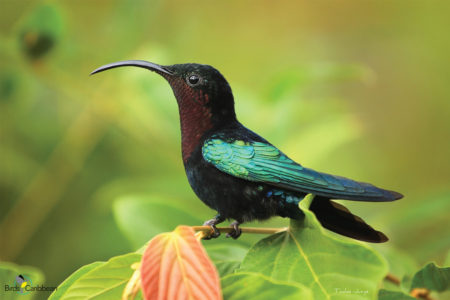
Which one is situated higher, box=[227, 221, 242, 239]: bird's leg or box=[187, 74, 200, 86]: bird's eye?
box=[187, 74, 200, 86]: bird's eye

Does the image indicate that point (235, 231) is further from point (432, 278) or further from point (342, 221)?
point (432, 278)

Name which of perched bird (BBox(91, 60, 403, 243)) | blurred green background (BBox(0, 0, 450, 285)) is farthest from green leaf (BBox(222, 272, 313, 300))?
blurred green background (BBox(0, 0, 450, 285))

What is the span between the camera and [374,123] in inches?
126

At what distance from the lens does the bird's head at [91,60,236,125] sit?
1.00 m

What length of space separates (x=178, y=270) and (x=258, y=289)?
0.10 meters

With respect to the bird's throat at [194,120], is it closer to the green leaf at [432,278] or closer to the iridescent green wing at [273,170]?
the iridescent green wing at [273,170]

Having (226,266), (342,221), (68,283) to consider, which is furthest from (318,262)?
(68,283)

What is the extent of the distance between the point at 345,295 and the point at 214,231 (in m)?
0.24

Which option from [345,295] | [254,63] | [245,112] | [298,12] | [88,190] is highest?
[298,12]

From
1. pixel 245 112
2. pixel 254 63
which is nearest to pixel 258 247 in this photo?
pixel 245 112

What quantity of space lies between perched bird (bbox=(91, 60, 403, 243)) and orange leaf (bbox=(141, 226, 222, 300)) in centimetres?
16

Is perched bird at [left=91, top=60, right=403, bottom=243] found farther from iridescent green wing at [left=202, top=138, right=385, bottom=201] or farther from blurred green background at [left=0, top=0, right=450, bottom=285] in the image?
blurred green background at [left=0, top=0, right=450, bottom=285]

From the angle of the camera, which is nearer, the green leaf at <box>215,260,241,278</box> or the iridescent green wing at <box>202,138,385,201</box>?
the iridescent green wing at <box>202,138,385,201</box>

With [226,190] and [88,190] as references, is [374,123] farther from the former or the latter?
[226,190]
